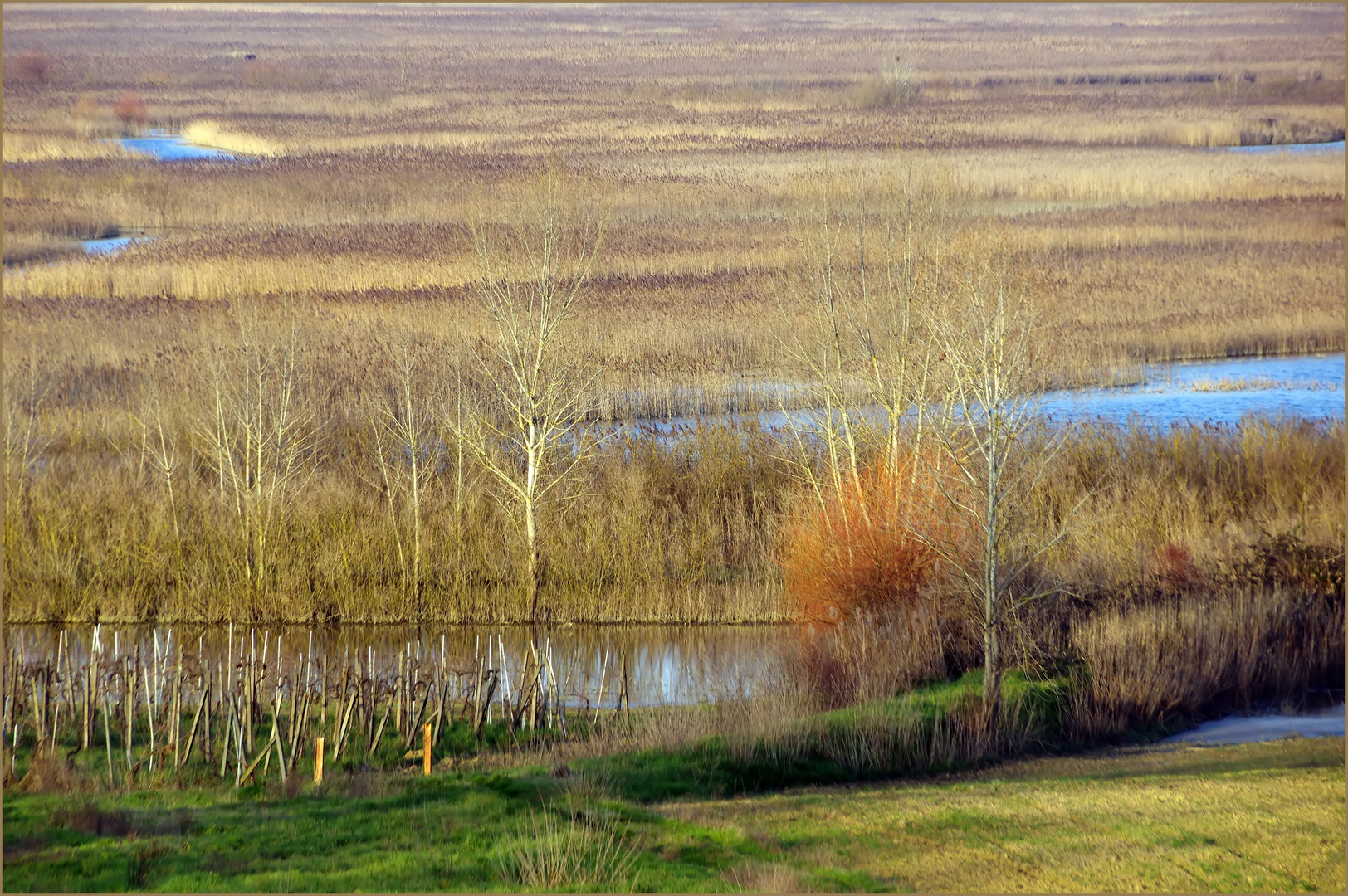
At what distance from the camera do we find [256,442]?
1159 inches

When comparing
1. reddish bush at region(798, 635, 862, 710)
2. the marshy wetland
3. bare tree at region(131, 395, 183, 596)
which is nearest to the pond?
the marshy wetland

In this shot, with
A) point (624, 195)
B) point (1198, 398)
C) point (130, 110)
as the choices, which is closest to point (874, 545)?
point (1198, 398)

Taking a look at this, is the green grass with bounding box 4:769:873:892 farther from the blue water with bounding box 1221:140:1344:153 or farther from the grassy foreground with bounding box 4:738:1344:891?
the blue water with bounding box 1221:140:1344:153

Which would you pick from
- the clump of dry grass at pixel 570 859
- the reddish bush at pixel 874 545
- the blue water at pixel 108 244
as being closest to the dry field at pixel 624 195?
the blue water at pixel 108 244

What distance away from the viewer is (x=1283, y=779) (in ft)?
47.4

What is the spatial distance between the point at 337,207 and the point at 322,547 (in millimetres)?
40301

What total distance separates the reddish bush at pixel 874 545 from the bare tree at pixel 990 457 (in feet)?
1.55

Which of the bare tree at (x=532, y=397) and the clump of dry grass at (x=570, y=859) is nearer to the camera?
the clump of dry grass at (x=570, y=859)

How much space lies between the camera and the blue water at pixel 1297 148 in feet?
210

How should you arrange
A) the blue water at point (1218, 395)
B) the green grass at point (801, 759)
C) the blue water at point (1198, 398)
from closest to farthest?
the green grass at point (801, 759) → the blue water at point (1198, 398) → the blue water at point (1218, 395)

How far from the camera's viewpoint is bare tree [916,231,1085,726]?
18.9 m

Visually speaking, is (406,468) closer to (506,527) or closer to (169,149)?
(506,527)

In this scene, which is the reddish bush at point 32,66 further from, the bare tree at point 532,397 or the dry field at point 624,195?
the bare tree at point 532,397

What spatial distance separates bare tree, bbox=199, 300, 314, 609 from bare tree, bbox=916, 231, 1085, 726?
1562 cm
